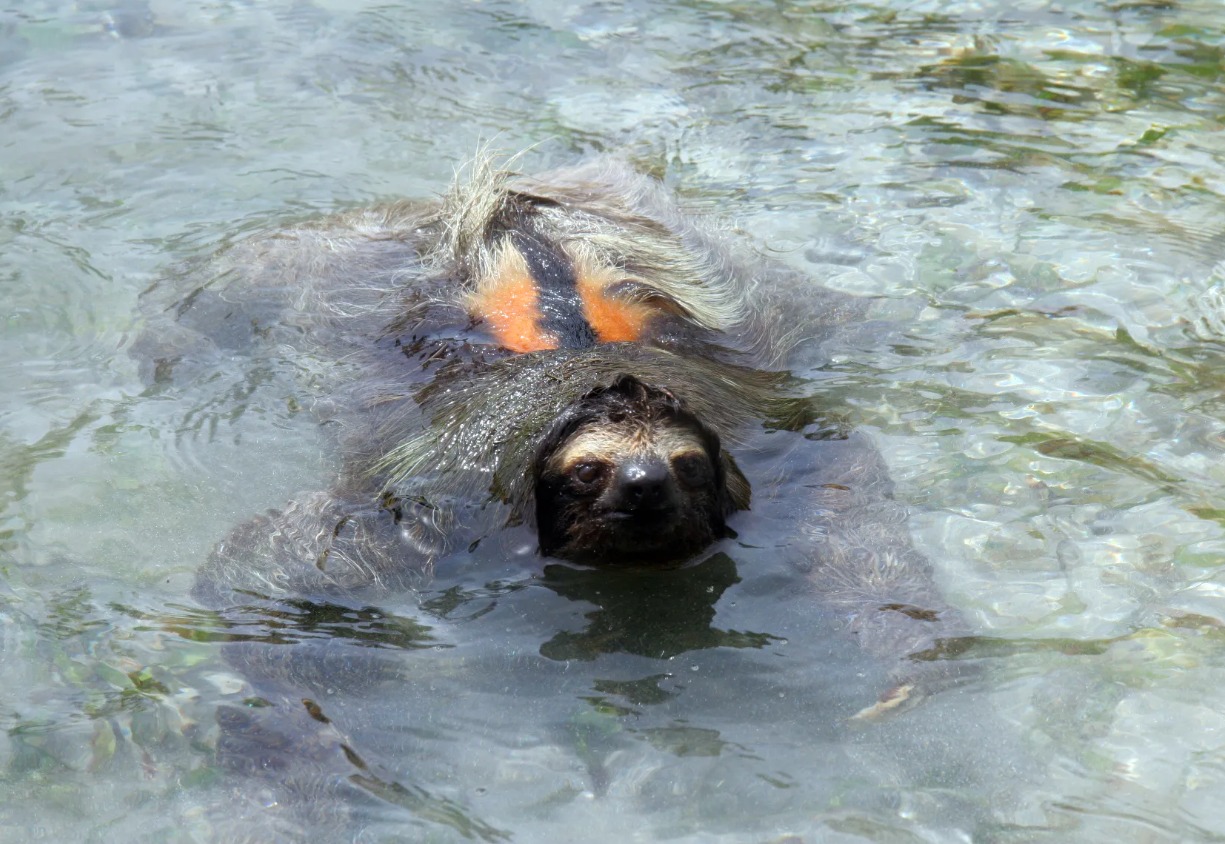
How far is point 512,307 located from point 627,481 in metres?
1.84

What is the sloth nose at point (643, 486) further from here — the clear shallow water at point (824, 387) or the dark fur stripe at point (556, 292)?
the dark fur stripe at point (556, 292)

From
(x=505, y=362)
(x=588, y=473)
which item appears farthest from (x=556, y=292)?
(x=588, y=473)

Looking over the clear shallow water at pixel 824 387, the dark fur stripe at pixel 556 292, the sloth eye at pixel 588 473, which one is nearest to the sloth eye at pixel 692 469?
the sloth eye at pixel 588 473

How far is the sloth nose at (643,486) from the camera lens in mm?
4801

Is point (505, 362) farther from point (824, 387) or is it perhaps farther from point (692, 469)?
point (824, 387)

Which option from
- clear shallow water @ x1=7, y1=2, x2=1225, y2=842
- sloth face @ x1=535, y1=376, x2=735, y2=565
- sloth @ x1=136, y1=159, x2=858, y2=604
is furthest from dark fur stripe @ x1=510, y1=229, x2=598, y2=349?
clear shallow water @ x1=7, y1=2, x2=1225, y2=842

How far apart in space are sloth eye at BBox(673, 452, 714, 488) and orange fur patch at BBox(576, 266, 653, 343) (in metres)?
1.30

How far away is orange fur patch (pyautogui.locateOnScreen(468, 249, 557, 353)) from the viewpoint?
6203mm

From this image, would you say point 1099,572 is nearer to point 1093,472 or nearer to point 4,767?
point 1093,472

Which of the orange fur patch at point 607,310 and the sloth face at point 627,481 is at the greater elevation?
the orange fur patch at point 607,310

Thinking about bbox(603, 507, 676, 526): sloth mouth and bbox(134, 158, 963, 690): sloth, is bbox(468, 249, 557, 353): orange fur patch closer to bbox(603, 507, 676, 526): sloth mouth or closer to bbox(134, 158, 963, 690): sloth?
bbox(134, 158, 963, 690): sloth

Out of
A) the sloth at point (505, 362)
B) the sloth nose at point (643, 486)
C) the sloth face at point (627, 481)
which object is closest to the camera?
the sloth nose at point (643, 486)

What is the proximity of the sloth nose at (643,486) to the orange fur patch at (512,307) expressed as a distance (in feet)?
4.77

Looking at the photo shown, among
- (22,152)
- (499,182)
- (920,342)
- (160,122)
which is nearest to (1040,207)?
(920,342)
